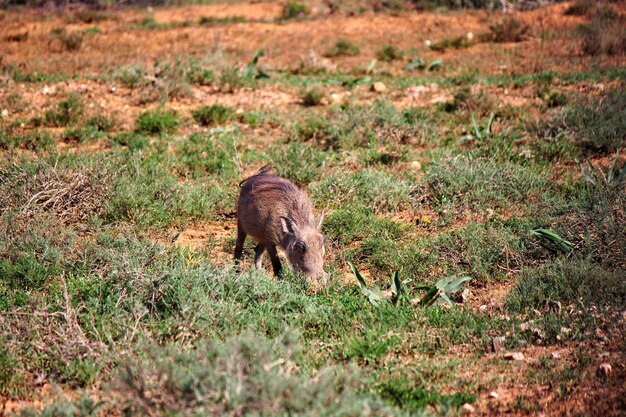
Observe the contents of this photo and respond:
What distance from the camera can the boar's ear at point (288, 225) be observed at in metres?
6.28

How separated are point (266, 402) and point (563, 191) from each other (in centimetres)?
529

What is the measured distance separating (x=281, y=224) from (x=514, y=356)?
8.20ft

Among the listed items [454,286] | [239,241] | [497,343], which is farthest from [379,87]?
[497,343]

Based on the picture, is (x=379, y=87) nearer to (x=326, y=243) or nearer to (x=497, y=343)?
(x=326, y=243)

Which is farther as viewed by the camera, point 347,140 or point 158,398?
point 347,140

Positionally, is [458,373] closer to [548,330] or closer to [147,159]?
[548,330]

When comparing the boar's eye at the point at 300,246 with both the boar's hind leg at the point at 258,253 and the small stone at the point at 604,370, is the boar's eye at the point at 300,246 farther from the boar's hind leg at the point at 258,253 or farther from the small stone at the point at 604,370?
the small stone at the point at 604,370

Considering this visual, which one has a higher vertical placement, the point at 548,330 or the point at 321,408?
the point at 321,408

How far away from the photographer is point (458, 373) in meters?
4.70

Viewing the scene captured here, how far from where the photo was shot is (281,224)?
643 cm

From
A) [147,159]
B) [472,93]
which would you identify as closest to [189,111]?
[147,159]

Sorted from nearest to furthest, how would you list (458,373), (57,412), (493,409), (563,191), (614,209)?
(57,412)
(493,409)
(458,373)
(614,209)
(563,191)

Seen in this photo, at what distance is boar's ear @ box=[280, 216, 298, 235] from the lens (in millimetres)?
6277

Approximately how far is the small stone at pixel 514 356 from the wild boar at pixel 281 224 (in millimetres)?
1794
